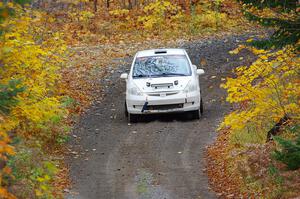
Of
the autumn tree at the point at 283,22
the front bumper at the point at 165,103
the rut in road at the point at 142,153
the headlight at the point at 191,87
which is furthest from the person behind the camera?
the headlight at the point at 191,87

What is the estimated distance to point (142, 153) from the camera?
543 inches

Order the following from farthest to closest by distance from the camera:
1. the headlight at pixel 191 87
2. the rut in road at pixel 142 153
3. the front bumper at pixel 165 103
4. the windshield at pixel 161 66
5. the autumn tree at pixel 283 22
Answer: the windshield at pixel 161 66 < the headlight at pixel 191 87 < the front bumper at pixel 165 103 < the rut in road at pixel 142 153 < the autumn tree at pixel 283 22

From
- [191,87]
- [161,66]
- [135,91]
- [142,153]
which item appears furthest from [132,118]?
[142,153]

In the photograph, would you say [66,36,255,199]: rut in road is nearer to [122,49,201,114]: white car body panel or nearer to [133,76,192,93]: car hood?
[122,49,201,114]: white car body panel

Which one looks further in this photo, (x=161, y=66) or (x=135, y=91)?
(x=161, y=66)

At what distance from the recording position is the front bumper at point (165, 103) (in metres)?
15.9

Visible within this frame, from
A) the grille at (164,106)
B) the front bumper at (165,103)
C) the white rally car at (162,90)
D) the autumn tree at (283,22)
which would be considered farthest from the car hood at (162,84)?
the autumn tree at (283,22)

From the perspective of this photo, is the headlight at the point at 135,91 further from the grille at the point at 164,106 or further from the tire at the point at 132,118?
the tire at the point at 132,118

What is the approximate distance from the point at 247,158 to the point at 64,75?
1351 cm

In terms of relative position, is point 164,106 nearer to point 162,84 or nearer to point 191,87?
point 162,84

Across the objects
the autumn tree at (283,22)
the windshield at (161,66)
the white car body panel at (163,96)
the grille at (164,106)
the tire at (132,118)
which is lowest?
the tire at (132,118)

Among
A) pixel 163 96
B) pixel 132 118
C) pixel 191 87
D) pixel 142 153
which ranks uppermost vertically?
pixel 191 87

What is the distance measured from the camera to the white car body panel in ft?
52.1

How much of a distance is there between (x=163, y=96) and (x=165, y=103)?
20 centimetres
